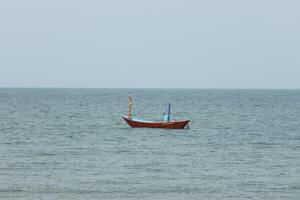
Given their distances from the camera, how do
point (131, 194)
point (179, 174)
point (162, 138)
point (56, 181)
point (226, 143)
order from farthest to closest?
point (162, 138)
point (226, 143)
point (179, 174)
point (56, 181)
point (131, 194)

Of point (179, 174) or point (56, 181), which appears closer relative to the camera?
point (56, 181)

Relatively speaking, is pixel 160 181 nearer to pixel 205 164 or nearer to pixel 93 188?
pixel 93 188

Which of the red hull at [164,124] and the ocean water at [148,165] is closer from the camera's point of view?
the ocean water at [148,165]

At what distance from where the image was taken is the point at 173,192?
32.5 metres

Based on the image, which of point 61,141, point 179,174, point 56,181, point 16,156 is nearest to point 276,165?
point 179,174

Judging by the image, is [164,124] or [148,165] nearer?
[148,165]

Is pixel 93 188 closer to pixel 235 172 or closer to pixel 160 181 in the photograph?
pixel 160 181

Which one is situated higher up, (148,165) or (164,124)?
(164,124)

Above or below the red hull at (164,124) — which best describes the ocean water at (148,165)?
below

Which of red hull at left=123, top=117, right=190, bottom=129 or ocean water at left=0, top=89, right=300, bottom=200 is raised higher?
red hull at left=123, top=117, right=190, bottom=129

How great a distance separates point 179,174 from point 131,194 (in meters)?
6.70

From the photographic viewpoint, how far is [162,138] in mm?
61375

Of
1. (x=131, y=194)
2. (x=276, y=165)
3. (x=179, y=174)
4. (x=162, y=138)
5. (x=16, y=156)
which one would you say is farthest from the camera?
(x=162, y=138)

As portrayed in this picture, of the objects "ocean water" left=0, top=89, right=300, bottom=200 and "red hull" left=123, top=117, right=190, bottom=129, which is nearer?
"ocean water" left=0, top=89, right=300, bottom=200
